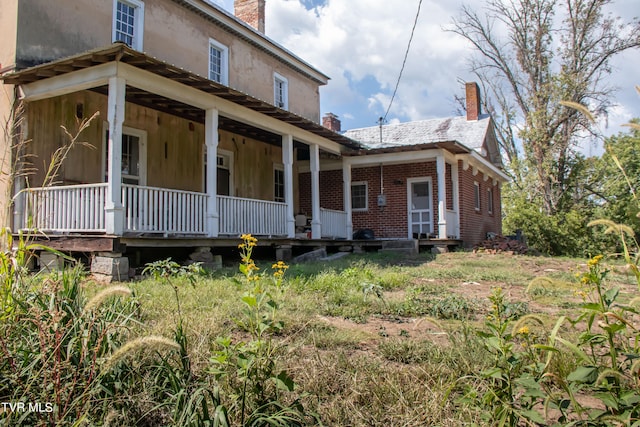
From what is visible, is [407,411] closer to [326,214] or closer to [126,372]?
[126,372]

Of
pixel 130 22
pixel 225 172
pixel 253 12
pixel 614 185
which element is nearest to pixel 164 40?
pixel 130 22

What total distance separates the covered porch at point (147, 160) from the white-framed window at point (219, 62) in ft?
5.27

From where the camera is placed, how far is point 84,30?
10.4 m

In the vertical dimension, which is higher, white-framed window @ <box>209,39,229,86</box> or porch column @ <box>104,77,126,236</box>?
white-framed window @ <box>209,39,229,86</box>

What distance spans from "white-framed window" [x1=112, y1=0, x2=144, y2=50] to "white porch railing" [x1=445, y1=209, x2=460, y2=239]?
10.7 metres

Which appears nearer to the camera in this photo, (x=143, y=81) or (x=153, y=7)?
(x=143, y=81)

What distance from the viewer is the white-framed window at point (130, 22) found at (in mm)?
11320

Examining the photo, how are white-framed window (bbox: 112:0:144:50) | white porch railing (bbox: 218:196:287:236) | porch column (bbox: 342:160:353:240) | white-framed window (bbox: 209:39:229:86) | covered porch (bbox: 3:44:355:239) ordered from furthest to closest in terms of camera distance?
porch column (bbox: 342:160:353:240)
white-framed window (bbox: 209:39:229:86)
white-framed window (bbox: 112:0:144:50)
white porch railing (bbox: 218:196:287:236)
covered porch (bbox: 3:44:355:239)

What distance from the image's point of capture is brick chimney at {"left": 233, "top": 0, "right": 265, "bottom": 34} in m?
→ 17.7

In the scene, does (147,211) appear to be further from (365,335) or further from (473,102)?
(473,102)

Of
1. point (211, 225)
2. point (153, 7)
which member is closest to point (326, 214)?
point (211, 225)

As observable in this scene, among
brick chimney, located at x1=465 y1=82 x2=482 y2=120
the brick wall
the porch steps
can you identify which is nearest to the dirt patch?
the porch steps

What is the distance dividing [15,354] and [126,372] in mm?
610

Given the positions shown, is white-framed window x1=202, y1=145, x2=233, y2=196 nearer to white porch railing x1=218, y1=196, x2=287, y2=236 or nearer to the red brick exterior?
white porch railing x1=218, y1=196, x2=287, y2=236
